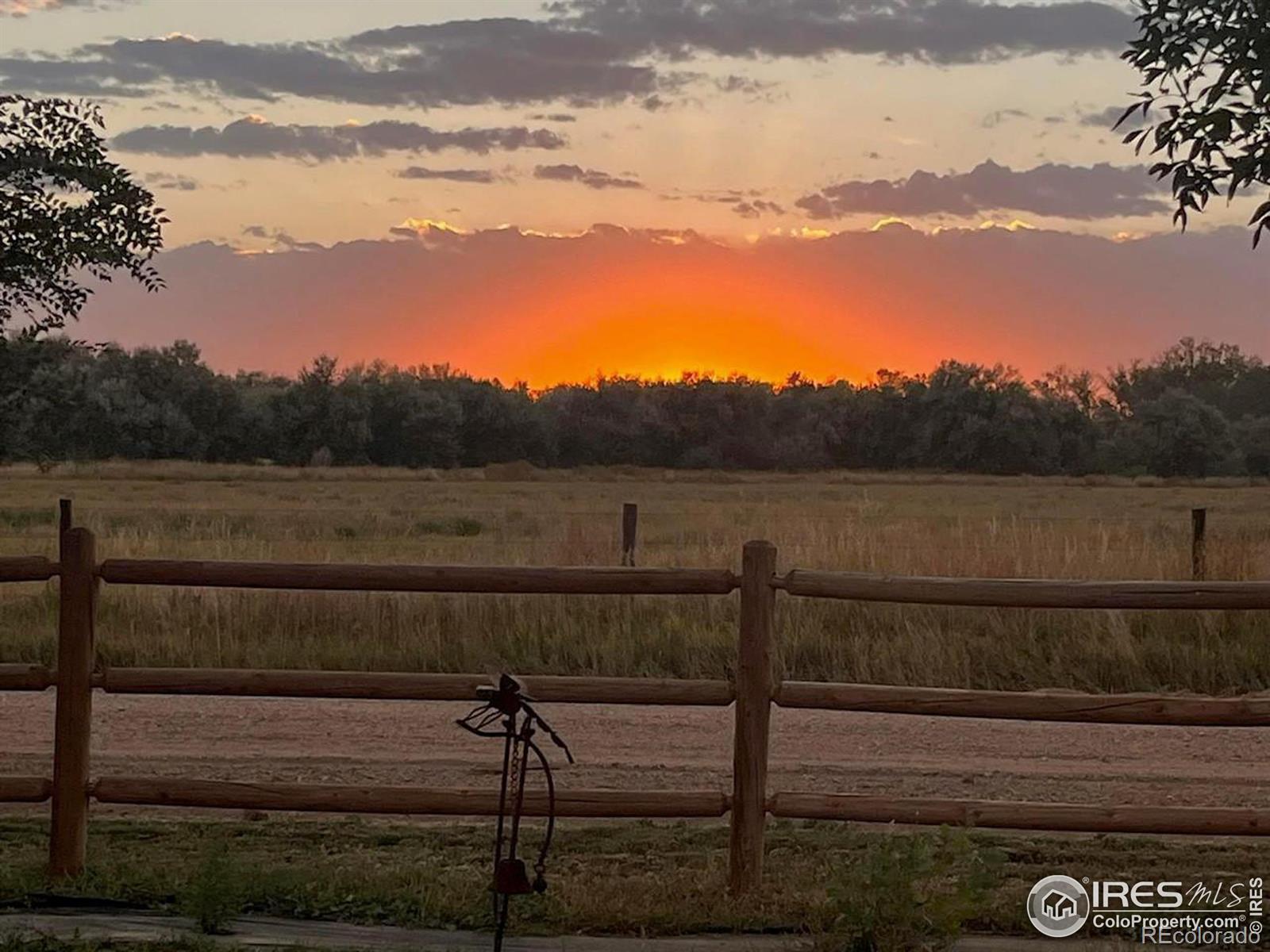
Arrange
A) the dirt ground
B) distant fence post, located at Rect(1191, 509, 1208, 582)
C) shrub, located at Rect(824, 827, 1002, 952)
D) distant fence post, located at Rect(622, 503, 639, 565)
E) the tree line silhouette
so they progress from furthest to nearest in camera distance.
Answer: the tree line silhouette
distant fence post, located at Rect(622, 503, 639, 565)
distant fence post, located at Rect(1191, 509, 1208, 582)
the dirt ground
shrub, located at Rect(824, 827, 1002, 952)

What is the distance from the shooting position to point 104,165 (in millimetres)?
9867

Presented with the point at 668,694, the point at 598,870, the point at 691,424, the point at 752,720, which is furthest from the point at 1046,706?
the point at 691,424

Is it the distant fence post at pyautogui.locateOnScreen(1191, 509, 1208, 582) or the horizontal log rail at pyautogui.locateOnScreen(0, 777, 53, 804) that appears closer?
the horizontal log rail at pyautogui.locateOnScreen(0, 777, 53, 804)

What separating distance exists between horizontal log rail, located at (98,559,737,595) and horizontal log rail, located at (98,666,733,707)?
1.24 feet

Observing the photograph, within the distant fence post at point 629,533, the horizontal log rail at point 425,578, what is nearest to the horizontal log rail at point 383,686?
the horizontal log rail at point 425,578

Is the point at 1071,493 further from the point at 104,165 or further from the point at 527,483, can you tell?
the point at 104,165

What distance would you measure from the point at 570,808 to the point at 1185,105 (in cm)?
385

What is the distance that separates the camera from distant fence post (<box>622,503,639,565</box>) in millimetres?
18156

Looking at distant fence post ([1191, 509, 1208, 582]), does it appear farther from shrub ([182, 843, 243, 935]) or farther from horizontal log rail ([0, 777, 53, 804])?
horizontal log rail ([0, 777, 53, 804])

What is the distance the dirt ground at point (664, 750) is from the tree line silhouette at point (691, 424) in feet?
218

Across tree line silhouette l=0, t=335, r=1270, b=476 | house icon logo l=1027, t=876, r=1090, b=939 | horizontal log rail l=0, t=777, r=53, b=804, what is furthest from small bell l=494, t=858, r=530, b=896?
tree line silhouette l=0, t=335, r=1270, b=476

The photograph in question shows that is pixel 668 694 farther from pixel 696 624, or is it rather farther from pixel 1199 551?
pixel 1199 551

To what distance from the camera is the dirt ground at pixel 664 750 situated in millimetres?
9547

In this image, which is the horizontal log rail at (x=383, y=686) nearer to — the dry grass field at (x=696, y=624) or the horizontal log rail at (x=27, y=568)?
the horizontal log rail at (x=27, y=568)
